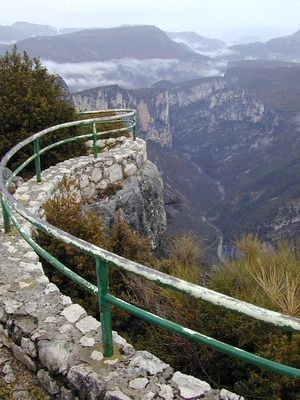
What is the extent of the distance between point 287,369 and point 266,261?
2.66 meters

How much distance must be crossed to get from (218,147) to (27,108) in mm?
165477

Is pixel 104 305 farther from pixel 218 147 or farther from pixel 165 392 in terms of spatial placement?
pixel 218 147

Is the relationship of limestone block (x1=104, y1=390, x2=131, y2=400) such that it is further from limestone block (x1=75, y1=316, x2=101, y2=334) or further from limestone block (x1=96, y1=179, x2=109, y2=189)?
limestone block (x1=96, y1=179, x2=109, y2=189)

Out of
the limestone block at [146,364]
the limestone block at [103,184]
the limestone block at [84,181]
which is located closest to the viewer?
the limestone block at [146,364]

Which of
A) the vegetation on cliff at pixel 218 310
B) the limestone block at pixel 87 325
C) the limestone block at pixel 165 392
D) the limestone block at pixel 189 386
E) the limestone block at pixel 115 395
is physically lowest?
the vegetation on cliff at pixel 218 310

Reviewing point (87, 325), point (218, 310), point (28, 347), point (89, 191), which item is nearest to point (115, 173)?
point (89, 191)

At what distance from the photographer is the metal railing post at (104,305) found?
6.68ft

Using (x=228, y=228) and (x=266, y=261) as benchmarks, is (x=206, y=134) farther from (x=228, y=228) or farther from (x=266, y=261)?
(x=266, y=261)

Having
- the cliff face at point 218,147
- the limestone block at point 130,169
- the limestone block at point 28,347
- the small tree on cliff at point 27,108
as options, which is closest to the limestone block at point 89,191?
the small tree on cliff at point 27,108

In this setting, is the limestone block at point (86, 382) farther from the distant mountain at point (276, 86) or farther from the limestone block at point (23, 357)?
the distant mountain at point (276, 86)

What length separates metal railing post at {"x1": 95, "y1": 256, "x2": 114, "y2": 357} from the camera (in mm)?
2035

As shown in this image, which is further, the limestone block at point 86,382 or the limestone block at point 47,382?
the limestone block at point 47,382

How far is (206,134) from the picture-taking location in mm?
177250

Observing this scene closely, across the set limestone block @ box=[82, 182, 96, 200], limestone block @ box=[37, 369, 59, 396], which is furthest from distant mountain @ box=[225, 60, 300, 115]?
limestone block @ box=[37, 369, 59, 396]
